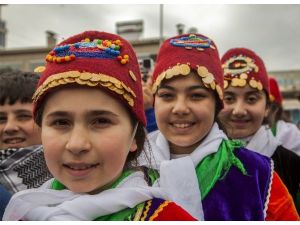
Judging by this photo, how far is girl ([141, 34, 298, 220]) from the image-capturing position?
190 cm

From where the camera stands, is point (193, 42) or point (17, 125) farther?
point (193, 42)

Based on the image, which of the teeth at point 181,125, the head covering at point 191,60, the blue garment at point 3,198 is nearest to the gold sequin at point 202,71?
the head covering at point 191,60

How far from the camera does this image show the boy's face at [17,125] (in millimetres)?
2094

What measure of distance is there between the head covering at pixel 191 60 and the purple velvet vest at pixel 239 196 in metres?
0.47

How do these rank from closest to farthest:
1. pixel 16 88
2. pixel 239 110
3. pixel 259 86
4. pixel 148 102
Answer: pixel 16 88 < pixel 239 110 < pixel 259 86 < pixel 148 102

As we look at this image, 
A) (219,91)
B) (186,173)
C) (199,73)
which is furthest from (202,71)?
(186,173)

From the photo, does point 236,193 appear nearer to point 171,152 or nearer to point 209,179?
point 209,179

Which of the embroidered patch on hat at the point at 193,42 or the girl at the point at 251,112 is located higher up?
the embroidered patch on hat at the point at 193,42

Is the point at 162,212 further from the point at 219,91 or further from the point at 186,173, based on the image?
the point at 219,91

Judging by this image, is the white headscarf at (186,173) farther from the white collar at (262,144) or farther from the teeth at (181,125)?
the white collar at (262,144)

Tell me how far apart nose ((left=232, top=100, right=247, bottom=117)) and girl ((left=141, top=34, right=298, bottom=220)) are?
1.11 feet

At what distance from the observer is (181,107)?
2.06 m

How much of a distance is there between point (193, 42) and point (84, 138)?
123cm

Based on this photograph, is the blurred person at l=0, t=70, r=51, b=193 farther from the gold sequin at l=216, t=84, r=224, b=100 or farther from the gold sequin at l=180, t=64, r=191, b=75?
the gold sequin at l=216, t=84, r=224, b=100
